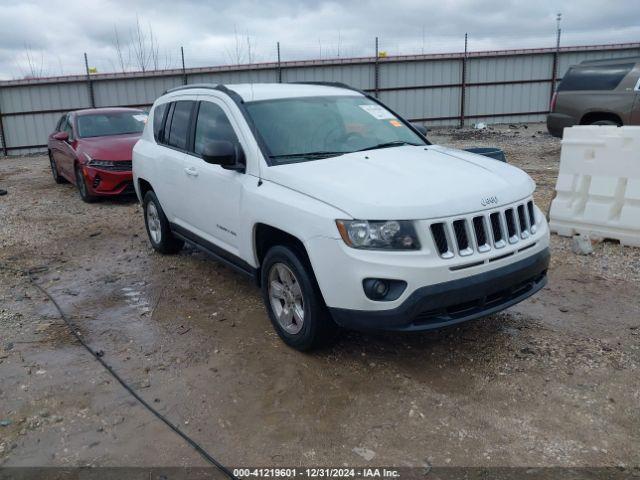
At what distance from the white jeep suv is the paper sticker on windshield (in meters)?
0.02

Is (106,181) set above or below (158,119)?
below

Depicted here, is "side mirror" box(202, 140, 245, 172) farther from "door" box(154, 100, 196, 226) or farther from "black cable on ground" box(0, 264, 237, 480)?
"black cable on ground" box(0, 264, 237, 480)

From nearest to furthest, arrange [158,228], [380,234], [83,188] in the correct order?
[380,234], [158,228], [83,188]

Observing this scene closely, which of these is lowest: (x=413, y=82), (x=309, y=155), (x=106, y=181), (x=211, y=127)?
(x=106, y=181)

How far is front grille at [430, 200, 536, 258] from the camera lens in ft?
10.8

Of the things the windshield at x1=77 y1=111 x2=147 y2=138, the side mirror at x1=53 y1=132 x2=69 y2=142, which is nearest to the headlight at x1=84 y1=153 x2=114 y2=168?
the windshield at x1=77 y1=111 x2=147 y2=138

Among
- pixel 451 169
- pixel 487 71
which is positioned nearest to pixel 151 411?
pixel 451 169

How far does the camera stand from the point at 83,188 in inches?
383

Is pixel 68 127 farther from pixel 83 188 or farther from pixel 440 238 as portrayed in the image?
pixel 440 238

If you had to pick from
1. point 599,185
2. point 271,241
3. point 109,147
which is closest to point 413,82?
point 109,147

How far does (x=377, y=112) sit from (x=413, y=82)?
54.5 feet

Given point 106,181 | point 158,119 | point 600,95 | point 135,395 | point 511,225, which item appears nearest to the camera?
point 135,395

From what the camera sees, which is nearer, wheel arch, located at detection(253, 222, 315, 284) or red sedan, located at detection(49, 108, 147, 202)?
wheel arch, located at detection(253, 222, 315, 284)

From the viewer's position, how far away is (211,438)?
310 cm
